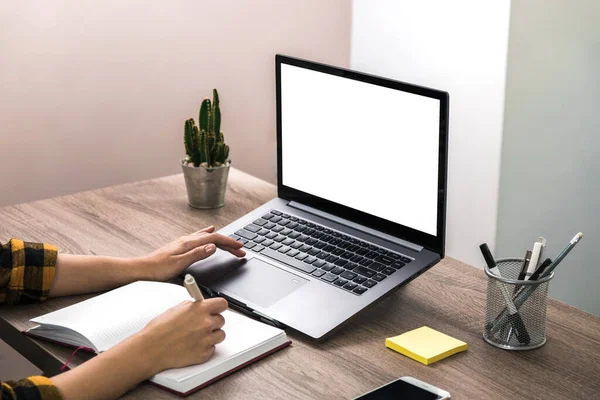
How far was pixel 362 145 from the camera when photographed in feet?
4.41

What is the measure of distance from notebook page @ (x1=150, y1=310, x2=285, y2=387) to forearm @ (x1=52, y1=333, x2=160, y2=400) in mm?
29

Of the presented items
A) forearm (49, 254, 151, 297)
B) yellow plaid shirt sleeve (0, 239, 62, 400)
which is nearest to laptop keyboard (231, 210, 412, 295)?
forearm (49, 254, 151, 297)

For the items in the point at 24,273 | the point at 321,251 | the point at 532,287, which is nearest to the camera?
the point at 532,287

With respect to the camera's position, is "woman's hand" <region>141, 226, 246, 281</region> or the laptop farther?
"woman's hand" <region>141, 226, 246, 281</region>

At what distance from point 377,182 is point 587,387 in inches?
18.8

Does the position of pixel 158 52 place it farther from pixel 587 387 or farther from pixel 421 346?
pixel 587 387

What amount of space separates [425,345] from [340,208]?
381 millimetres

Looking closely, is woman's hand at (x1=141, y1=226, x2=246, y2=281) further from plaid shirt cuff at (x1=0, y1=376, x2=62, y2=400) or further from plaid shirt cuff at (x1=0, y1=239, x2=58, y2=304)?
plaid shirt cuff at (x1=0, y1=376, x2=62, y2=400)

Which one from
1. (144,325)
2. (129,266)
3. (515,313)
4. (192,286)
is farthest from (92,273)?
(515,313)

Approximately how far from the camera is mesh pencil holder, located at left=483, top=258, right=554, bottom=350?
110 cm

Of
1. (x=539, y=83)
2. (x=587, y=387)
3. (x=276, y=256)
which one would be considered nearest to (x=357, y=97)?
(x=276, y=256)

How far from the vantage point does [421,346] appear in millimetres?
1111

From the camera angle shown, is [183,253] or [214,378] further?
[183,253]

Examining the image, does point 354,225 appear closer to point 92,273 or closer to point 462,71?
point 92,273
